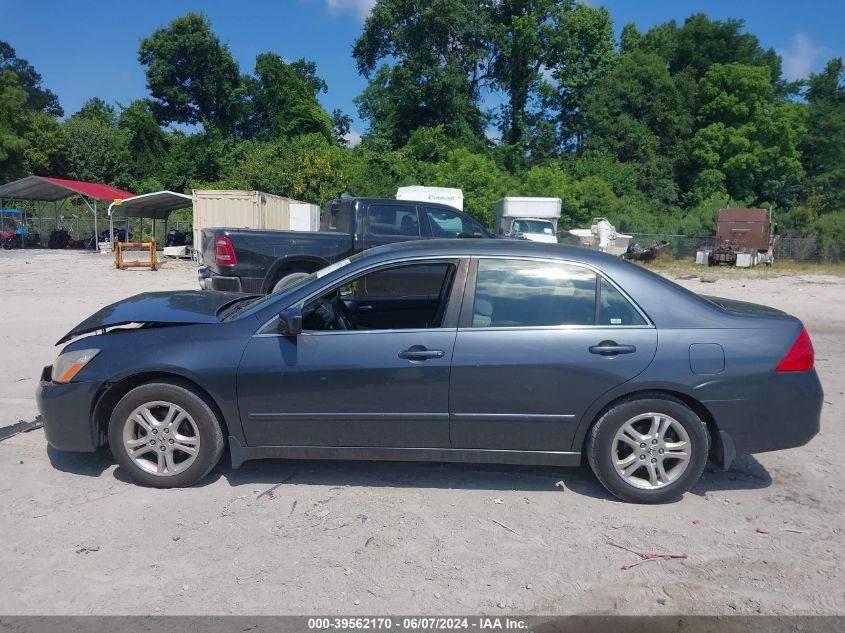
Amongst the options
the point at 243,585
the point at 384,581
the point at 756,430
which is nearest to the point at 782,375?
the point at 756,430

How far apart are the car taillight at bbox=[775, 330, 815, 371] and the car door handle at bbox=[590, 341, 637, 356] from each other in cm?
95

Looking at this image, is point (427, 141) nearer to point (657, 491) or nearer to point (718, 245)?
point (718, 245)

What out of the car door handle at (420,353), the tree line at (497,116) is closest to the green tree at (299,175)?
the tree line at (497,116)

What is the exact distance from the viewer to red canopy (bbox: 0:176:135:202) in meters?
29.7

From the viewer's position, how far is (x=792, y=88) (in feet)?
173

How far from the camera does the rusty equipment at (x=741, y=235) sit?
29812mm

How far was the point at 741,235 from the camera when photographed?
3022cm

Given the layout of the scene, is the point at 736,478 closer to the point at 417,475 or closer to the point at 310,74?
the point at 417,475

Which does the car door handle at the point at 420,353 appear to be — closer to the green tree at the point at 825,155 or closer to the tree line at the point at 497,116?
the tree line at the point at 497,116

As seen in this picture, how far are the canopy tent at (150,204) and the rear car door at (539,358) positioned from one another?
24878mm

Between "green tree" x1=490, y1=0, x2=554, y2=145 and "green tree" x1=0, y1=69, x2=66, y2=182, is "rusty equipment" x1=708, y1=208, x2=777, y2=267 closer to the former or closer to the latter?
"green tree" x1=490, y1=0, x2=554, y2=145

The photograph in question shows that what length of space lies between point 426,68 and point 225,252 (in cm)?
3725

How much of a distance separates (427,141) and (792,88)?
31749 mm

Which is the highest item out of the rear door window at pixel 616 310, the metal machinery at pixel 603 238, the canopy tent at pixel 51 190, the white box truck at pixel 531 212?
the canopy tent at pixel 51 190
